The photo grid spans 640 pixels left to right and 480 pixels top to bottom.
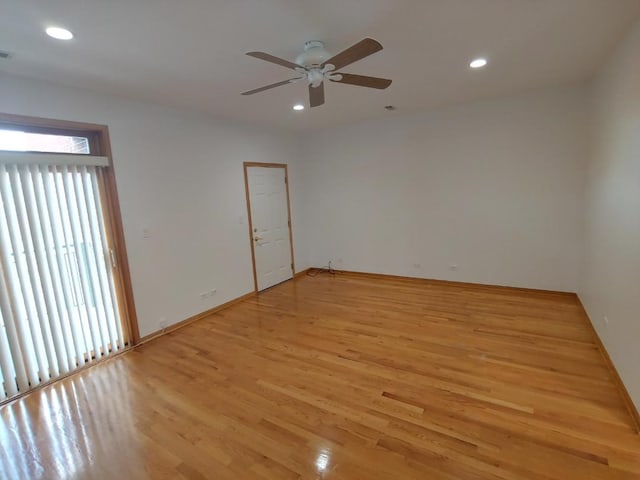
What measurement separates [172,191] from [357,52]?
282 cm

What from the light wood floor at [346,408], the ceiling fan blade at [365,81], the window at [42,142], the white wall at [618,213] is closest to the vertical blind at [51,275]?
the window at [42,142]

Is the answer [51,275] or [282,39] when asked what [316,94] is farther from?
[51,275]

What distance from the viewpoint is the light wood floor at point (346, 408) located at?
1.80m

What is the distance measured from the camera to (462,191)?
15.1 feet

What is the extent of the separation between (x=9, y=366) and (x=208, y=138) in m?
3.10

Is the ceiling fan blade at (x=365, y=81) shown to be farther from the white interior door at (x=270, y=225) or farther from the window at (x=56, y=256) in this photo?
the white interior door at (x=270, y=225)

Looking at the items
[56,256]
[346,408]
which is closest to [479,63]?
[346,408]

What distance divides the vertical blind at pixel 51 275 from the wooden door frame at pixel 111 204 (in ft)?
0.25

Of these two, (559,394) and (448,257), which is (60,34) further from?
(448,257)

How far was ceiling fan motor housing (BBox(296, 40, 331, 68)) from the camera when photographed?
2.22 metres

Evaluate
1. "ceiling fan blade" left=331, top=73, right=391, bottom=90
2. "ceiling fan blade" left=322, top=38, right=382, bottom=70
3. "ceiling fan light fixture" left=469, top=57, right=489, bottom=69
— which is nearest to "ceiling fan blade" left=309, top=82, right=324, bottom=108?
"ceiling fan blade" left=331, top=73, right=391, bottom=90

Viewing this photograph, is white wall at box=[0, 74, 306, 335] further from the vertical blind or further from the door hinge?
the vertical blind

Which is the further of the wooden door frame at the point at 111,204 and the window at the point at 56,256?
the wooden door frame at the point at 111,204

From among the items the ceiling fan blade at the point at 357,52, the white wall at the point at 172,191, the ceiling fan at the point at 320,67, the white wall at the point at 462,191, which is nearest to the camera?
the ceiling fan blade at the point at 357,52
